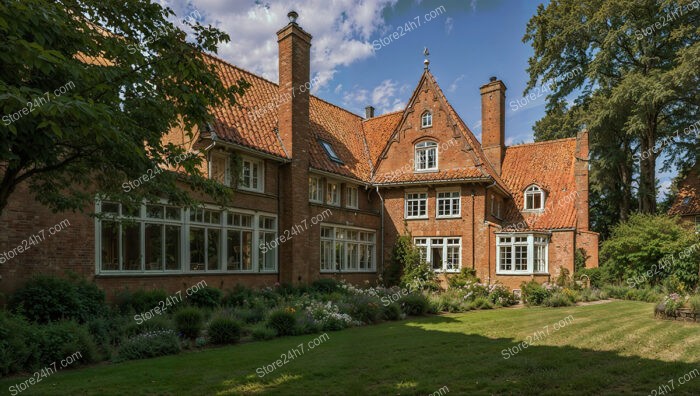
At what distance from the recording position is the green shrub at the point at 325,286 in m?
19.1

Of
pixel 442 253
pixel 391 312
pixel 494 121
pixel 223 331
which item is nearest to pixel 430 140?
pixel 494 121

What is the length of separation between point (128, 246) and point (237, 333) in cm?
560

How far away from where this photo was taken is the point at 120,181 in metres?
7.37

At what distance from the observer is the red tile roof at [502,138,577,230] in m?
25.7

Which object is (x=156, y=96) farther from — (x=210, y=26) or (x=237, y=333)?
(x=237, y=333)

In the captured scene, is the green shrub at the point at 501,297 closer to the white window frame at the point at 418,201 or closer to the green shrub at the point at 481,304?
the green shrub at the point at 481,304

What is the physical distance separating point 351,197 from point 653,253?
15723 millimetres

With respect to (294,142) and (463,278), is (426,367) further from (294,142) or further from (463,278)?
(463,278)

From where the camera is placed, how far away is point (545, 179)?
27.5 meters

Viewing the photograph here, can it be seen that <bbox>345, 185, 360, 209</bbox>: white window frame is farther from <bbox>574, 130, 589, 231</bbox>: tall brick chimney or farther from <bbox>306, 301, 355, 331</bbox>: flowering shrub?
<bbox>574, 130, 589, 231</bbox>: tall brick chimney

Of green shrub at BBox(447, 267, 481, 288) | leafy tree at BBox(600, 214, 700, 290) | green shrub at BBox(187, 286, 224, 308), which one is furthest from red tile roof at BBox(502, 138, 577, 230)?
green shrub at BBox(187, 286, 224, 308)

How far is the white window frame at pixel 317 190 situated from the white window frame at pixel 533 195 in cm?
1312

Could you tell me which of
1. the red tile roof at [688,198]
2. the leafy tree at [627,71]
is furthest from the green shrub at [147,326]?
the red tile roof at [688,198]

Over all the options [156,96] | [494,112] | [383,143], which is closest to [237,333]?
[156,96]
